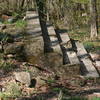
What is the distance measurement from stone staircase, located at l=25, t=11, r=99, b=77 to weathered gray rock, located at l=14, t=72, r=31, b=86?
5.69 ft

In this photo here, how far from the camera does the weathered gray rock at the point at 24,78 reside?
6.40 meters

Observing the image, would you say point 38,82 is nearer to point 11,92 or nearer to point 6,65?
point 11,92

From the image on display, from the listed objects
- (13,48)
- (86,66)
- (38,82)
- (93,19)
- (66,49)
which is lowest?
(93,19)

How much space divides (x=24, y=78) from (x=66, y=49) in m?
3.14

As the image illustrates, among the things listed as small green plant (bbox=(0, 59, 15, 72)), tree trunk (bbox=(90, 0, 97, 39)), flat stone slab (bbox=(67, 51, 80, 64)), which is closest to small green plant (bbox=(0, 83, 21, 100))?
small green plant (bbox=(0, 59, 15, 72))

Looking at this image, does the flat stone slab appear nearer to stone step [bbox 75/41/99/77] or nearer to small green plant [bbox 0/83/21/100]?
stone step [bbox 75/41/99/77]

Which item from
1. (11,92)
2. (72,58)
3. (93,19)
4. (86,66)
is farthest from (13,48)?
(93,19)

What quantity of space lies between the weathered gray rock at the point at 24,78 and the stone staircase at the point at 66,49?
5.69ft

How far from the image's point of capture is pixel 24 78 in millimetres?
6438

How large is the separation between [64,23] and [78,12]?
1.75 meters

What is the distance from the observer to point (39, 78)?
6770mm

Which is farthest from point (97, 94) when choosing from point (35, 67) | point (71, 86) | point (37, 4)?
point (37, 4)

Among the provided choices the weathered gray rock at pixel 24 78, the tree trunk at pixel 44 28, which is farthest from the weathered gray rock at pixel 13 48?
the weathered gray rock at pixel 24 78

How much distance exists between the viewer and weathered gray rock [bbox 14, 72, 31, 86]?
252 inches
